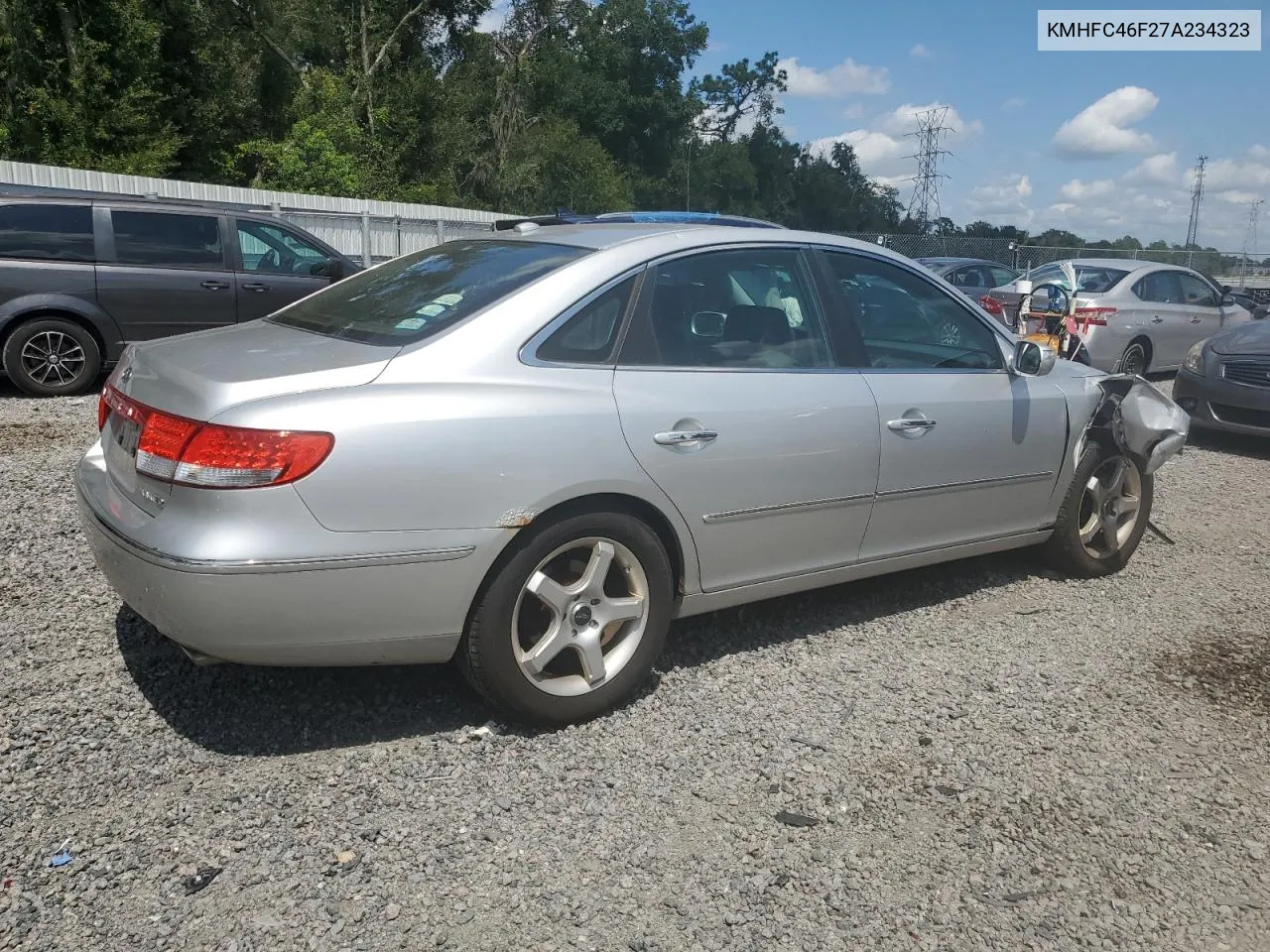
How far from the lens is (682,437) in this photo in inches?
138

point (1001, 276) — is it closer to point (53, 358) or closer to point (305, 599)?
point (53, 358)

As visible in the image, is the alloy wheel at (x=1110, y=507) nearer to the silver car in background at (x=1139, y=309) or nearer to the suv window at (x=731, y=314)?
the suv window at (x=731, y=314)

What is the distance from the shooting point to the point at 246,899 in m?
2.55

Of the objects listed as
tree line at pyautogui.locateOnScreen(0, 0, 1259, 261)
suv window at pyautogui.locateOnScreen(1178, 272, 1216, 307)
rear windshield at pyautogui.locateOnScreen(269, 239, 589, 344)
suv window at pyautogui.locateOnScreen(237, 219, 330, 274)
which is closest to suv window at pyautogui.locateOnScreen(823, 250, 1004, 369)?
rear windshield at pyautogui.locateOnScreen(269, 239, 589, 344)

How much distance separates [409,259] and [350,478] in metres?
1.60

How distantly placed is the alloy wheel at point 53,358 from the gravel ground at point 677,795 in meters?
4.78

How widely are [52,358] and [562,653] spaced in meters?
7.04

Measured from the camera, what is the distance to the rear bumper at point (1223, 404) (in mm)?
8859

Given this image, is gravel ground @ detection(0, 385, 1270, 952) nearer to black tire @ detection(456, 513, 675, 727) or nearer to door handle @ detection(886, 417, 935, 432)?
→ black tire @ detection(456, 513, 675, 727)

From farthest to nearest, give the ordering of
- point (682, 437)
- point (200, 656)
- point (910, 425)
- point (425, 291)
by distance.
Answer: point (910, 425)
point (425, 291)
point (682, 437)
point (200, 656)

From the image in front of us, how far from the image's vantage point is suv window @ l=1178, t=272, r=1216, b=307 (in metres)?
13.5

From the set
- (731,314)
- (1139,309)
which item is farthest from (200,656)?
(1139,309)

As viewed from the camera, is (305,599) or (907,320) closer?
(305,599)

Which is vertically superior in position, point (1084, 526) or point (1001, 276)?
point (1001, 276)
